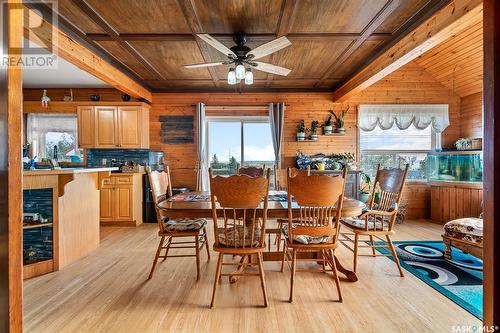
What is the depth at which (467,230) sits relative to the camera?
282 centimetres

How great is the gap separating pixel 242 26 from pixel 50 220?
294cm

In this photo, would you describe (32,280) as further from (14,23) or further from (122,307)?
(14,23)

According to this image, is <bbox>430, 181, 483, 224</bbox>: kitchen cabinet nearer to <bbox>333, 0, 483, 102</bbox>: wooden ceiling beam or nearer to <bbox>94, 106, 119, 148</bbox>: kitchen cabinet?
<bbox>333, 0, 483, 102</bbox>: wooden ceiling beam

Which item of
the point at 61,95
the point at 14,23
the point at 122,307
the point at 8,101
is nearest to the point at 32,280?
the point at 122,307

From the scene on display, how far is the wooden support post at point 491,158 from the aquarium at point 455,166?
4.07 metres

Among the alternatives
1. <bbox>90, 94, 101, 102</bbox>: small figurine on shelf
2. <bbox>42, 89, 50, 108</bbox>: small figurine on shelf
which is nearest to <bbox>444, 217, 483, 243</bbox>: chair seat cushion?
<bbox>90, 94, 101, 102</bbox>: small figurine on shelf

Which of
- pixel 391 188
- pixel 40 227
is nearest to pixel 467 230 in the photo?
pixel 391 188

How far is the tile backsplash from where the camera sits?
525 cm

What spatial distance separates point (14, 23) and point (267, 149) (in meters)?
4.73

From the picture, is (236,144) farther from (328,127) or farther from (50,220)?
(50,220)

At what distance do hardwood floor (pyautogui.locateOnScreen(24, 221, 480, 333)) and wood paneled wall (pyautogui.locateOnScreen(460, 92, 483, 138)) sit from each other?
3763 millimetres

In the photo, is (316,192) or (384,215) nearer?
(316,192)

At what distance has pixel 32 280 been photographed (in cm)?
251

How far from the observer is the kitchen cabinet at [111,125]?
4949 millimetres
